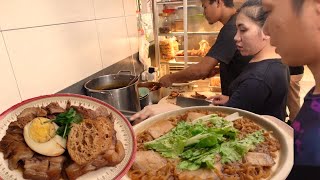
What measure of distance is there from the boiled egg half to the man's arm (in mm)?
1525

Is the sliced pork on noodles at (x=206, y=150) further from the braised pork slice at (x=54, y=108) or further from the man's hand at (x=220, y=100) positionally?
the man's hand at (x=220, y=100)

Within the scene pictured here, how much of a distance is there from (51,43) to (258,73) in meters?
1.19

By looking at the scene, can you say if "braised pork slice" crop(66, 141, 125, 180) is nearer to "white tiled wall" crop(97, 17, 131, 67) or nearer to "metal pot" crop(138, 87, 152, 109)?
"metal pot" crop(138, 87, 152, 109)

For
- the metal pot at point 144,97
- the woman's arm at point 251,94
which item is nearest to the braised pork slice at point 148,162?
the woman's arm at point 251,94

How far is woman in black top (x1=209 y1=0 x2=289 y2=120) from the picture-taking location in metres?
1.43

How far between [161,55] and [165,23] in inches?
18.1

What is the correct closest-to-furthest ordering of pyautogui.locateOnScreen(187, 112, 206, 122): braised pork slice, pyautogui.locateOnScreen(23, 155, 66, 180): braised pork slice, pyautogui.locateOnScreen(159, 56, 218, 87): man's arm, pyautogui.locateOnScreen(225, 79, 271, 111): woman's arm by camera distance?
pyautogui.locateOnScreen(23, 155, 66, 180): braised pork slice
pyautogui.locateOnScreen(187, 112, 206, 122): braised pork slice
pyautogui.locateOnScreen(225, 79, 271, 111): woman's arm
pyautogui.locateOnScreen(159, 56, 218, 87): man's arm

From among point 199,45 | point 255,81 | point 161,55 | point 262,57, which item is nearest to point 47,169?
point 255,81

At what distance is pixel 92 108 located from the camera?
30.7 inches

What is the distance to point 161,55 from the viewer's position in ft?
11.5

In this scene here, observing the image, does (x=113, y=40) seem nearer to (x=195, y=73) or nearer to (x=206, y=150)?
(x=195, y=73)

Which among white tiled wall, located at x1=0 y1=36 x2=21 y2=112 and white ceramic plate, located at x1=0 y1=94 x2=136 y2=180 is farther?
white tiled wall, located at x1=0 y1=36 x2=21 y2=112

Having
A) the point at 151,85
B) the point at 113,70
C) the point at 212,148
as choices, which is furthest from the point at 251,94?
the point at 113,70

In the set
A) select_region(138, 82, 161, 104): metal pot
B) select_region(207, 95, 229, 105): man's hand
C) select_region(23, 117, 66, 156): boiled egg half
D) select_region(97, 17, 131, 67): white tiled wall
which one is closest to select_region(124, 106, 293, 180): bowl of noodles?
select_region(23, 117, 66, 156): boiled egg half
